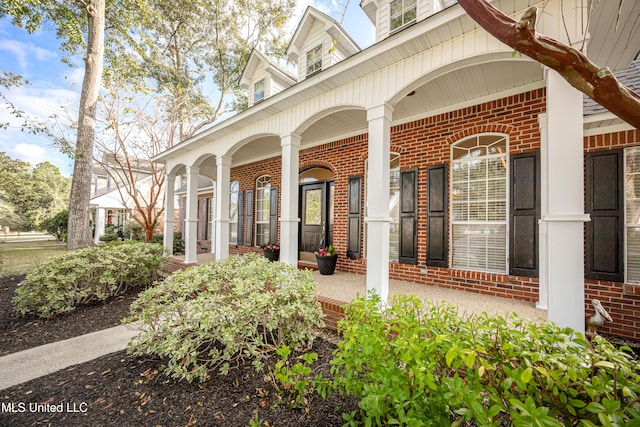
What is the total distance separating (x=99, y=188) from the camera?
21359 mm

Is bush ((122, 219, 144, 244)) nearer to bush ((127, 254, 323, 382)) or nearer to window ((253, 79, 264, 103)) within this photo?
window ((253, 79, 264, 103))

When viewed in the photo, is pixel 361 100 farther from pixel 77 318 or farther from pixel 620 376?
pixel 77 318

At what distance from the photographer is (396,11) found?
4590 millimetres

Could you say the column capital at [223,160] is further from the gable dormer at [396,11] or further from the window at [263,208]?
the gable dormer at [396,11]

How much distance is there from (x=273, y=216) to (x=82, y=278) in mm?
4250

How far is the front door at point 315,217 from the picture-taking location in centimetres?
636

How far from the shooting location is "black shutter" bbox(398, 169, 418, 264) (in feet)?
15.5

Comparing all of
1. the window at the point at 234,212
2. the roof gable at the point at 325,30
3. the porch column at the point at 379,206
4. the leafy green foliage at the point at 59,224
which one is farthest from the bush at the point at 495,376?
the leafy green foliage at the point at 59,224

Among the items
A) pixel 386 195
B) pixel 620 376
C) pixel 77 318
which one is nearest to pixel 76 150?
pixel 77 318

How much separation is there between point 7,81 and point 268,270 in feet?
32.7

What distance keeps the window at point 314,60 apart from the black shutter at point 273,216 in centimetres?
321

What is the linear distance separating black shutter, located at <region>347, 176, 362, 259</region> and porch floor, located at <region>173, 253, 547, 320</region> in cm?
60

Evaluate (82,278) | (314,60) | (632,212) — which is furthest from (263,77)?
(632,212)

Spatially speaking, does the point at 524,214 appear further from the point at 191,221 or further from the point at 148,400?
the point at 191,221
